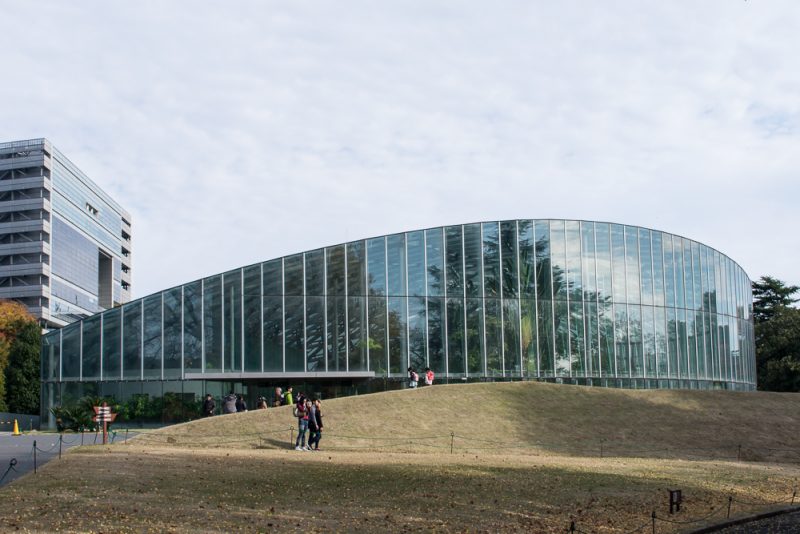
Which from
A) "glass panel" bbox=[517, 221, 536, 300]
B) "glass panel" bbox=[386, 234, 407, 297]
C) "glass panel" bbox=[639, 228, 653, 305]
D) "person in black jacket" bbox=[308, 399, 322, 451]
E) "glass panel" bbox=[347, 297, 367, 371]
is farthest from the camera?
"glass panel" bbox=[639, 228, 653, 305]

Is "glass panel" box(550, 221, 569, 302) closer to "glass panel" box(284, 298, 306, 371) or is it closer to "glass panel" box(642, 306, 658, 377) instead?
"glass panel" box(642, 306, 658, 377)

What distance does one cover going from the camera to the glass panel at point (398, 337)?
173 ft

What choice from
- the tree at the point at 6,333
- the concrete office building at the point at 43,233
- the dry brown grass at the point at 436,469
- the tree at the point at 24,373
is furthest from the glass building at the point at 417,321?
the concrete office building at the point at 43,233

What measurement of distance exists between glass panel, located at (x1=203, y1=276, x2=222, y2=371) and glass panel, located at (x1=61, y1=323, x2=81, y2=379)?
22.9 feet

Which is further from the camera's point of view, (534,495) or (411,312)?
(411,312)

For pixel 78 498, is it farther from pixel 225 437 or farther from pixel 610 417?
pixel 610 417

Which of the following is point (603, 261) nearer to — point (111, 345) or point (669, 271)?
point (669, 271)

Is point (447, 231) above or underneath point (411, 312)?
above

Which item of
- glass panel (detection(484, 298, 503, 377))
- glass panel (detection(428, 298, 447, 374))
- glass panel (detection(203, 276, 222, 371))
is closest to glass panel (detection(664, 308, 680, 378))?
glass panel (detection(484, 298, 503, 377))

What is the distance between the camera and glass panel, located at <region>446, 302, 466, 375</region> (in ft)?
177

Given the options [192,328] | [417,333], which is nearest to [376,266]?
[417,333]

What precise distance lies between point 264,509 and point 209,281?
3326cm

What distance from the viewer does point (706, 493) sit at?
23.3m

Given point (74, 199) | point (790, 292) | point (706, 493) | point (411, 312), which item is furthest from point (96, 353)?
point (74, 199)
